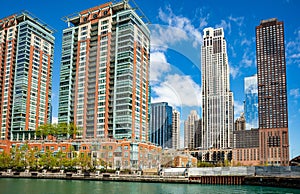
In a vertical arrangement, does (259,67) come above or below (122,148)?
above

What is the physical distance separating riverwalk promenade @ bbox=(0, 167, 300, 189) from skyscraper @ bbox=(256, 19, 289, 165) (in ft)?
386

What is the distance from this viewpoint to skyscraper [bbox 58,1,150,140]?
98500 millimetres

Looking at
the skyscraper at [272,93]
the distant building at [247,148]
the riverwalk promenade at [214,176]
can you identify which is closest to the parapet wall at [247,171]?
the riverwalk promenade at [214,176]

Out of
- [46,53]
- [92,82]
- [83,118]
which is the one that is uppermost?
[46,53]

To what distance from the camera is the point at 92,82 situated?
10575cm

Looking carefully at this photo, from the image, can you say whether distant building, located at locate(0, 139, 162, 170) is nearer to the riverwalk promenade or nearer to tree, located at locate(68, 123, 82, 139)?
tree, located at locate(68, 123, 82, 139)

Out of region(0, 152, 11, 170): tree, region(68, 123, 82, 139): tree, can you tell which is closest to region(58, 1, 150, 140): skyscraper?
region(68, 123, 82, 139): tree

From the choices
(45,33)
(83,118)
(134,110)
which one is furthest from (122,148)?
(45,33)

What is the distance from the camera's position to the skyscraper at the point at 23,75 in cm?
11531

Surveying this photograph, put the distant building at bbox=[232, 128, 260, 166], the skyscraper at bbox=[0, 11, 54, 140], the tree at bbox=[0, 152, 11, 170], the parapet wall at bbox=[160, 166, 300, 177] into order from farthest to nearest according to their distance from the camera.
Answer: the distant building at bbox=[232, 128, 260, 166]
the skyscraper at bbox=[0, 11, 54, 140]
the tree at bbox=[0, 152, 11, 170]
the parapet wall at bbox=[160, 166, 300, 177]

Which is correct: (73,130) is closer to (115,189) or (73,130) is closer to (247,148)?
(115,189)

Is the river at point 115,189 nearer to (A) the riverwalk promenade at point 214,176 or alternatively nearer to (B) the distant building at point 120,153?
(A) the riverwalk promenade at point 214,176

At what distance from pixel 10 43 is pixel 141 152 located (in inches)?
2533

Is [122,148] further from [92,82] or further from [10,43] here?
[10,43]
